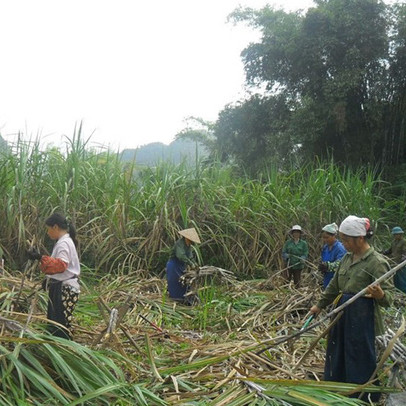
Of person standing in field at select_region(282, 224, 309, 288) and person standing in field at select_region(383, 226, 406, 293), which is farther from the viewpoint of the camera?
person standing in field at select_region(383, 226, 406, 293)

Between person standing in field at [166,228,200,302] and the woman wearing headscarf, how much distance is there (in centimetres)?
271

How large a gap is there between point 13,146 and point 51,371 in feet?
15.5

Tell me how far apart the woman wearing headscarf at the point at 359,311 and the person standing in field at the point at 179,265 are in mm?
2714

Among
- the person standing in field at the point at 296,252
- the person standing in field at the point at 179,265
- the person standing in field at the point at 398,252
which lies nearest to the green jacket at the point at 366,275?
the person standing in field at the point at 179,265

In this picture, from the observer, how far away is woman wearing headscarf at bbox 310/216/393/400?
3.09 m

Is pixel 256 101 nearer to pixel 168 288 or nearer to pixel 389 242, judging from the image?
pixel 389 242

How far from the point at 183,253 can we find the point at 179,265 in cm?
15

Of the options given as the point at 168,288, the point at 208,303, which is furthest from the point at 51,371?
the point at 168,288

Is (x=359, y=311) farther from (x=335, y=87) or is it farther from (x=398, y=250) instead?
(x=335, y=87)

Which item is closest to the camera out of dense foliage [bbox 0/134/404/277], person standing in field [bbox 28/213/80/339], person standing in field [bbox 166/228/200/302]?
person standing in field [bbox 28/213/80/339]

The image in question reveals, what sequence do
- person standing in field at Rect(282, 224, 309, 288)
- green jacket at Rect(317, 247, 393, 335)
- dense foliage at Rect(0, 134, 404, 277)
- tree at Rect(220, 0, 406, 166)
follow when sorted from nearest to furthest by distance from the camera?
1. green jacket at Rect(317, 247, 393, 335)
2. person standing in field at Rect(282, 224, 309, 288)
3. dense foliage at Rect(0, 134, 404, 277)
4. tree at Rect(220, 0, 406, 166)

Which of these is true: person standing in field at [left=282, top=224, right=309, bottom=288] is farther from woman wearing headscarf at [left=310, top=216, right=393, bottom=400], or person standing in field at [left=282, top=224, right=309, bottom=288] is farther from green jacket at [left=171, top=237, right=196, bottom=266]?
woman wearing headscarf at [left=310, top=216, right=393, bottom=400]

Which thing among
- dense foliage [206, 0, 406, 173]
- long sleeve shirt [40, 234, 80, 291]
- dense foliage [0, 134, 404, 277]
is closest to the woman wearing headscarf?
long sleeve shirt [40, 234, 80, 291]

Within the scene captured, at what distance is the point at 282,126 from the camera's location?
13.3 meters
